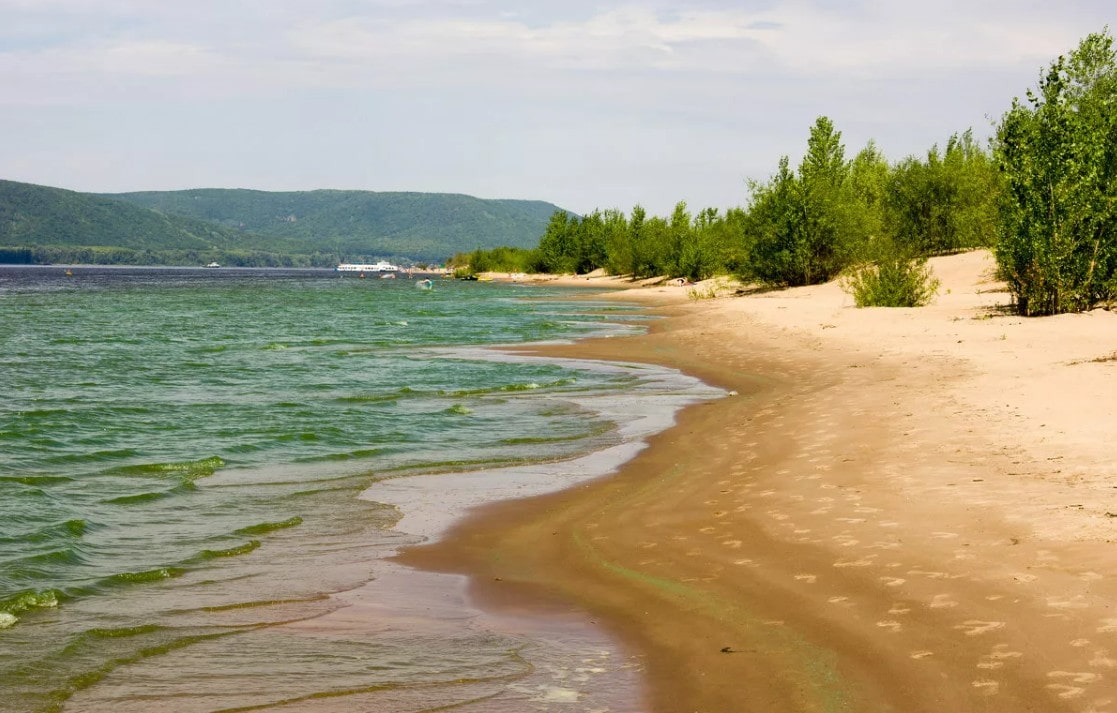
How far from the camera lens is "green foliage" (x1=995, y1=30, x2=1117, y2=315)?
32.0 metres

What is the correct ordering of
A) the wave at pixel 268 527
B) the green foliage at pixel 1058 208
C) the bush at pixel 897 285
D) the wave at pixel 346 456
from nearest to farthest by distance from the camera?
the wave at pixel 268 527, the wave at pixel 346 456, the green foliage at pixel 1058 208, the bush at pixel 897 285

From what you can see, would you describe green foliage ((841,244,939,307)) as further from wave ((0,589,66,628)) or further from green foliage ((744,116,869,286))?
wave ((0,589,66,628))

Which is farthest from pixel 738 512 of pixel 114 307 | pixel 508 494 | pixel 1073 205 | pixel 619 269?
pixel 619 269

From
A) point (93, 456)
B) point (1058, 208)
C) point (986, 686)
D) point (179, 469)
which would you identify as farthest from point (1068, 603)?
point (1058, 208)

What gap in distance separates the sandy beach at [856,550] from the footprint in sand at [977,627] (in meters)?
0.02

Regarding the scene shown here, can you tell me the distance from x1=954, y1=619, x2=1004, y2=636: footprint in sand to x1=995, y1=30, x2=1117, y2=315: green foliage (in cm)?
2708

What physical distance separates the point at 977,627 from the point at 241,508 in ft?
33.9

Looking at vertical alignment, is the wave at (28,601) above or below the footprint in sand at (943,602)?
below

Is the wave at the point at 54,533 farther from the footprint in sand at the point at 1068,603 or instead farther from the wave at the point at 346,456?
the footprint in sand at the point at 1068,603

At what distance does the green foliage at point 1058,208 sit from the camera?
105ft

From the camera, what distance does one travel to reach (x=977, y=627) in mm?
8148

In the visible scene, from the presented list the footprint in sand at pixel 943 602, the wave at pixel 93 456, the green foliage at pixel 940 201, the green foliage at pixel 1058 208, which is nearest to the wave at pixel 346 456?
the wave at pixel 93 456

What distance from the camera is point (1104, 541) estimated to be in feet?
31.6

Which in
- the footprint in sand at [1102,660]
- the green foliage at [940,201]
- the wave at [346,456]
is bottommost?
the wave at [346,456]
